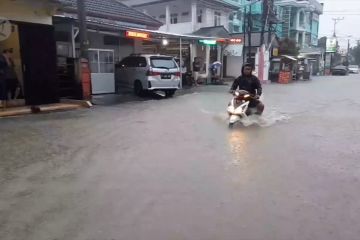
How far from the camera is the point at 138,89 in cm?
1834

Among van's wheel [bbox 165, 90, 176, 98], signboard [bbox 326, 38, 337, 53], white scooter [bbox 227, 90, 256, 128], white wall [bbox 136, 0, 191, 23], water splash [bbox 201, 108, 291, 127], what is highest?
white wall [bbox 136, 0, 191, 23]

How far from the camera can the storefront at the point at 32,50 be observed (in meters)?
→ 12.7

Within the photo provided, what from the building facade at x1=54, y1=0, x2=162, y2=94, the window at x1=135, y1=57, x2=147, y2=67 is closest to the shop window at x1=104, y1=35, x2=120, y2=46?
the building facade at x1=54, y1=0, x2=162, y2=94

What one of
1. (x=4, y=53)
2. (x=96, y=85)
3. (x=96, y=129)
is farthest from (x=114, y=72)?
(x=96, y=129)

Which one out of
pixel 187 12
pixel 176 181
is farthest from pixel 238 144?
pixel 187 12

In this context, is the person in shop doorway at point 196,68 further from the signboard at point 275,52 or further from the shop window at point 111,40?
the signboard at point 275,52

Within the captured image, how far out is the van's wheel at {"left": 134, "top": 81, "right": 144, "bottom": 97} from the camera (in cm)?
1814

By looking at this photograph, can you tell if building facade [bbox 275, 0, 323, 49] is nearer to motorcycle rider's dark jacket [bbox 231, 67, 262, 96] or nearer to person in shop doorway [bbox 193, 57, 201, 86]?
person in shop doorway [bbox 193, 57, 201, 86]

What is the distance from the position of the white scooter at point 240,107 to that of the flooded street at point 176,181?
481mm

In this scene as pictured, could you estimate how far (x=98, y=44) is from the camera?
20.0 m

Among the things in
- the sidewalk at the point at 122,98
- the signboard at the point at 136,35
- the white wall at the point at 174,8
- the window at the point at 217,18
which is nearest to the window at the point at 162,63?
the sidewalk at the point at 122,98

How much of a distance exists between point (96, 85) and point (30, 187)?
557 inches

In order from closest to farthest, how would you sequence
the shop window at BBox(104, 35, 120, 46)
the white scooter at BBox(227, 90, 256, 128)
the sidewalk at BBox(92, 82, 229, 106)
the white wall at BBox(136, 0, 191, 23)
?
1. the white scooter at BBox(227, 90, 256, 128)
2. the sidewalk at BBox(92, 82, 229, 106)
3. the shop window at BBox(104, 35, 120, 46)
4. the white wall at BBox(136, 0, 191, 23)

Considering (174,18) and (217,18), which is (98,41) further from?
(217,18)
